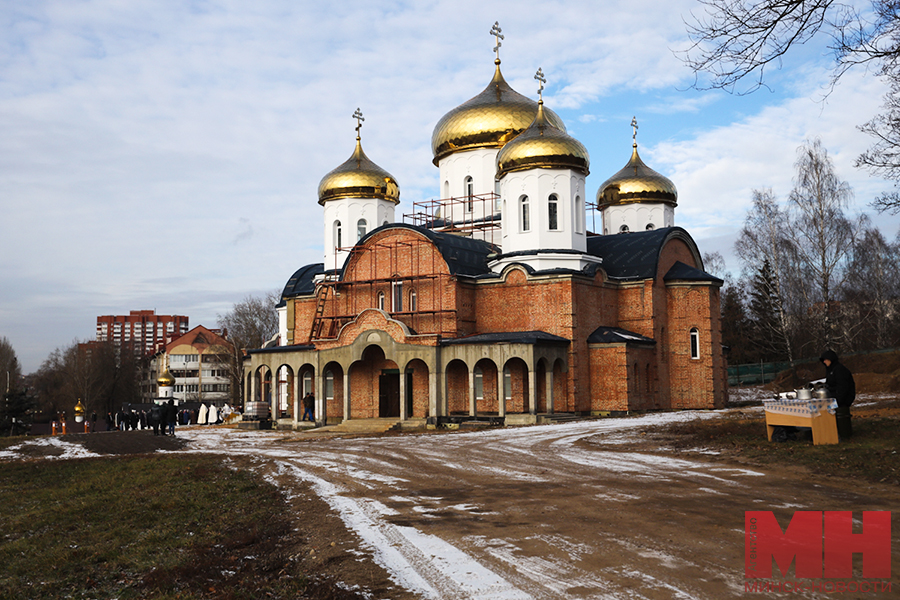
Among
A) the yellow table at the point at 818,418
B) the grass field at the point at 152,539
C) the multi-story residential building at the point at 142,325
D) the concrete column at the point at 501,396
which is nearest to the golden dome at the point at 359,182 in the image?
the concrete column at the point at 501,396

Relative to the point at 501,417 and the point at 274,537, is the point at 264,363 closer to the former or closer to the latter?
the point at 501,417

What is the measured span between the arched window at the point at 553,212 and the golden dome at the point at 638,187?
8.94 m

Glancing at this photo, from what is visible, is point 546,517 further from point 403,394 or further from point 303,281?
point 303,281

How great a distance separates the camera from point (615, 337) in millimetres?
28328

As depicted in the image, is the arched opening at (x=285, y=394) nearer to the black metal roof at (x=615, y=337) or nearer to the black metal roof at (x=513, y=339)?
the black metal roof at (x=513, y=339)

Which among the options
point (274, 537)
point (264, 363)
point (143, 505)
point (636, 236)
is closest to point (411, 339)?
point (264, 363)

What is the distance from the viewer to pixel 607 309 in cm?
3020

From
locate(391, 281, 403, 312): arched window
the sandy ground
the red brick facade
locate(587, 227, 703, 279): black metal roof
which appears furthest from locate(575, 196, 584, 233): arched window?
the sandy ground

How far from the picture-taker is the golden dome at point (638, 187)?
37406 mm

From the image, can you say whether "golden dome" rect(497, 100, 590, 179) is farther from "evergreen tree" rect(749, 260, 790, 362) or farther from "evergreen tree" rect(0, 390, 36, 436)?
"evergreen tree" rect(0, 390, 36, 436)

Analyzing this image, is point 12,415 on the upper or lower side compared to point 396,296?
lower

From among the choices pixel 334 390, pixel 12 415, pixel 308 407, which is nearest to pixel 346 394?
pixel 308 407

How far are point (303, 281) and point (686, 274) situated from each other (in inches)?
676

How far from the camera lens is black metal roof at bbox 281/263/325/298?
119 ft
